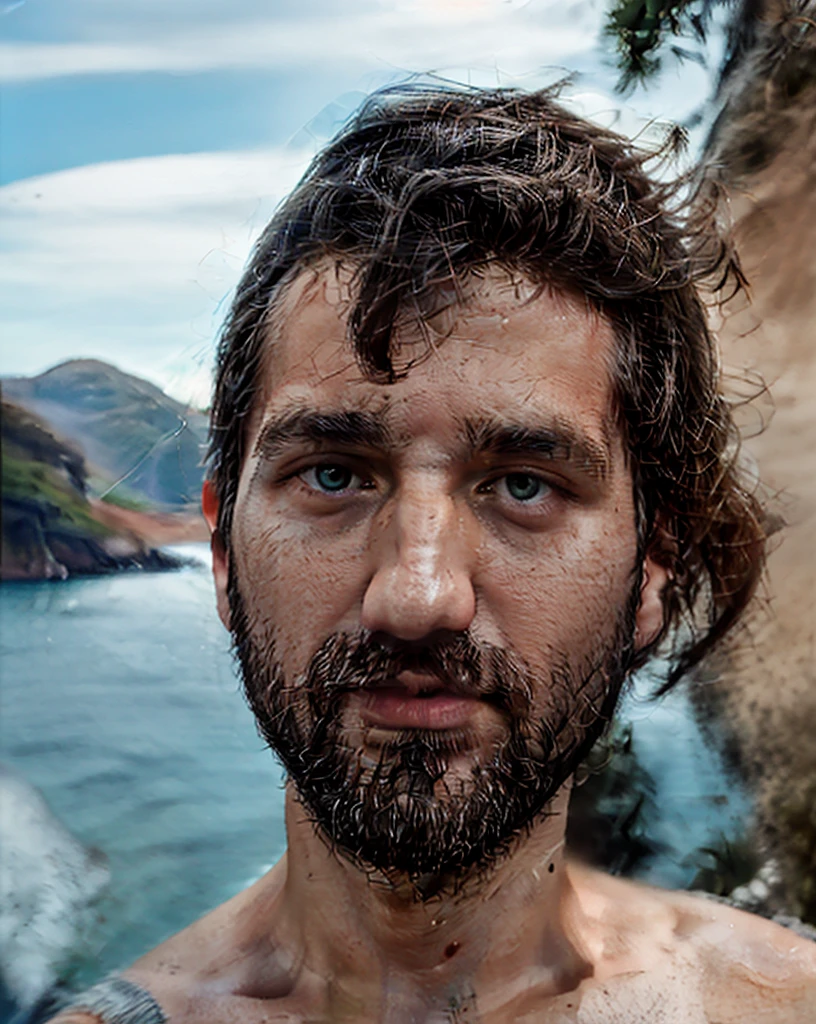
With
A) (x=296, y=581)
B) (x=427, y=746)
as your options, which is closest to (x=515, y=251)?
(x=296, y=581)

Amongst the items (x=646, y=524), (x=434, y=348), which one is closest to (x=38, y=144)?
(x=434, y=348)

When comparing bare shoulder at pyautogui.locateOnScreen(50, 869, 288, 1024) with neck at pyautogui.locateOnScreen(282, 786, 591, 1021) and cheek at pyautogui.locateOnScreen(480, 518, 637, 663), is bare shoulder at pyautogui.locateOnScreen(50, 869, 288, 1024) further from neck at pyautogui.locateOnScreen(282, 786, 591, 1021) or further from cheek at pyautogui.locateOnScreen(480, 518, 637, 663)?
cheek at pyautogui.locateOnScreen(480, 518, 637, 663)

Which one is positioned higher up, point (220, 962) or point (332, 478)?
point (332, 478)

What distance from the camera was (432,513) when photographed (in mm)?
1505

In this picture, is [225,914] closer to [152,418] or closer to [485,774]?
[485,774]

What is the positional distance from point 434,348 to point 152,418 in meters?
0.79

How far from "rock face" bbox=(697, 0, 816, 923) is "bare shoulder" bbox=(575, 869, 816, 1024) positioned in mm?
322

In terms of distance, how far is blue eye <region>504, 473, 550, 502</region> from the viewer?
158cm

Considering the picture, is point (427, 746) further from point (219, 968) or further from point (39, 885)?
point (39, 885)

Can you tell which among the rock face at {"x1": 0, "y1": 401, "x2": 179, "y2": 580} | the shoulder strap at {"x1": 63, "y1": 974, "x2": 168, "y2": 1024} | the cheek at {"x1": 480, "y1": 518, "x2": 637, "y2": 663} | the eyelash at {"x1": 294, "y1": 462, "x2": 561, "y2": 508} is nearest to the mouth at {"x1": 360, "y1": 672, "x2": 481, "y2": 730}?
the cheek at {"x1": 480, "y1": 518, "x2": 637, "y2": 663}

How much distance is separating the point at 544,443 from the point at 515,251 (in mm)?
274

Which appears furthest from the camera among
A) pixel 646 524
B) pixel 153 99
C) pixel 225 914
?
pixel 153 99

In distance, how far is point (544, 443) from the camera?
1.57 metres

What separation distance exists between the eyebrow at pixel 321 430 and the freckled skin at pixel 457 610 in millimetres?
12
